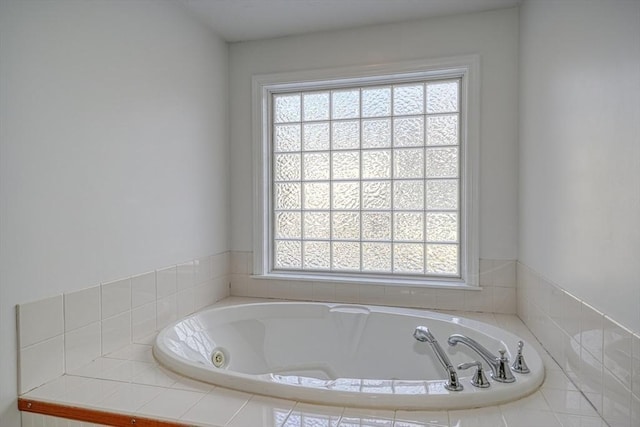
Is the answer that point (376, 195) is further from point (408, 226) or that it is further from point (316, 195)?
point (316, 195)

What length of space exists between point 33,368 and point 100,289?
0.36m

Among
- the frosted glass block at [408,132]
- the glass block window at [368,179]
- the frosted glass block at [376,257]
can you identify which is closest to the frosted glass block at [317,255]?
the glass block window at [368,179]

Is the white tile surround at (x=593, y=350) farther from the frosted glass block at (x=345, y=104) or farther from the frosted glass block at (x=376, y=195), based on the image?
the frosted glass block at (x=345, y=104)

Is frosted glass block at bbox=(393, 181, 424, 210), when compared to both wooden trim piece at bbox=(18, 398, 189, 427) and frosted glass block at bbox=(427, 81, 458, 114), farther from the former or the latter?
wooden trim piece at bbox=(18, 398, 189, 427)

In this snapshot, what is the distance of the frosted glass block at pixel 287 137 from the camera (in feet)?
8.68

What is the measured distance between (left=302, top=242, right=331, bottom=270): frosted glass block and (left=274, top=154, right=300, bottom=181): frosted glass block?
500 mm

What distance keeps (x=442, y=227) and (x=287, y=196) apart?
3.62ft

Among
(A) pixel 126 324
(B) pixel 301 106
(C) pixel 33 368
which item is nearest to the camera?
(C) pixel 33 368

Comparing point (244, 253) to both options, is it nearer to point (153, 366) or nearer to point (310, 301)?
point (310, 301)

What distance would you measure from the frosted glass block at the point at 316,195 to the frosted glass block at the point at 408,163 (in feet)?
1.64

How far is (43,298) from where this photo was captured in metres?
1.33

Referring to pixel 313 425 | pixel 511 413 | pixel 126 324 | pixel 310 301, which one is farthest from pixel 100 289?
pixel 511 413

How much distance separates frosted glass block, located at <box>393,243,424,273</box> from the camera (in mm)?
2414

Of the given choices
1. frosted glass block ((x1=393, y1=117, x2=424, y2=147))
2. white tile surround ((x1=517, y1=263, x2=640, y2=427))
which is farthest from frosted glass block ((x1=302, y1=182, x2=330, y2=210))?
white tile surround ((x1=517, y1=263, x2=640, y2=427))
